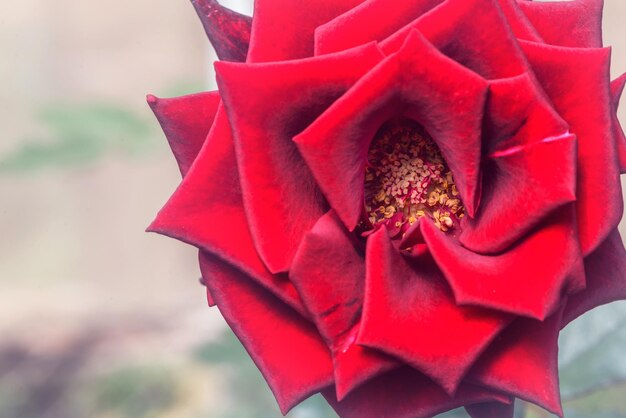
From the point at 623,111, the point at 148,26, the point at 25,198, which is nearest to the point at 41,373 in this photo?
the point at 25,198

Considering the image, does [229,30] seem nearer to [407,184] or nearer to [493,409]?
[407,184]

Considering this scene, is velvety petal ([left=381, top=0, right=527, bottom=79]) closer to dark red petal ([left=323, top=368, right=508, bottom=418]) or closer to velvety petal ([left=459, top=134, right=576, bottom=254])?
velvety petal ([left=459, top=134, right=576, bottom=254])

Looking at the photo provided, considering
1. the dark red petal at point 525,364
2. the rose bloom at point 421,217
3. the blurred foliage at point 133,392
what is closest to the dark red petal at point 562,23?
the rose bloom at point 421,217

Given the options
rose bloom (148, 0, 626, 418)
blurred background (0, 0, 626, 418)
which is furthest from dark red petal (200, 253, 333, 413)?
blurred background (0, 0, 626, 418)

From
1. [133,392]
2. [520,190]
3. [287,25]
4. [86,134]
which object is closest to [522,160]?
[520,190]

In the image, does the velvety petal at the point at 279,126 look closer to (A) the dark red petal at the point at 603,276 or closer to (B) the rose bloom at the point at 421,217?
(B) the rose bloom at the point at 421,217

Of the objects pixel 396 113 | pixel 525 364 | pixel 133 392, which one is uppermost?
pixel 396 113
